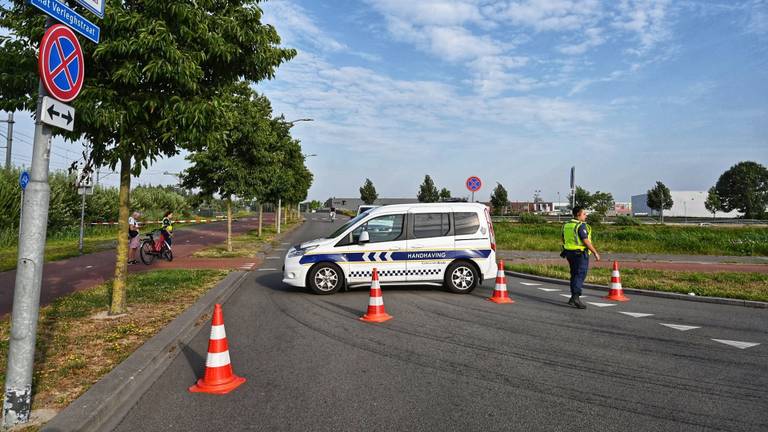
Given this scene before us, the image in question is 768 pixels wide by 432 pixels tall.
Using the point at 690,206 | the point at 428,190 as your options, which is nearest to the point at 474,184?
the point at 428,190

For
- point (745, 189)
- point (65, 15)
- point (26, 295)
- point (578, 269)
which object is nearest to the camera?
point (26, 295)

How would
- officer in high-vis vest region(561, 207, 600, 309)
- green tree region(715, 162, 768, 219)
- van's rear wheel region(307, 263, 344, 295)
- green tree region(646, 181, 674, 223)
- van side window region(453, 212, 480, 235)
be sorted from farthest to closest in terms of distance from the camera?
green tree region(715, 162, 768, 219) → green tree region(646, 181, 674, 223) → van side window region(453, 212, 480, 235) → van's rear wheel region(307, 263, 344, 295) → officer in high-vis vest region(561, 207, 600, 309)

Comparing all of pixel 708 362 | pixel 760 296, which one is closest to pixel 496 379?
pixel 708 362

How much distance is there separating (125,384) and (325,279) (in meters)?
5.34

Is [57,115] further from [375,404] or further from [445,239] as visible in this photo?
[445,239]

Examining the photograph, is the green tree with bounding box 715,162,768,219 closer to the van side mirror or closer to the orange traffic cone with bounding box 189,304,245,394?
the van side mirror

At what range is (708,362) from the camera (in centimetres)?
519

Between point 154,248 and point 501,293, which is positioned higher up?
point 154,248

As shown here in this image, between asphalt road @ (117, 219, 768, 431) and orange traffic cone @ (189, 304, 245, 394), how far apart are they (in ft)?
0.46

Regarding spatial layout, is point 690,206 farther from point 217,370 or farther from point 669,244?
Answer: point 217,370

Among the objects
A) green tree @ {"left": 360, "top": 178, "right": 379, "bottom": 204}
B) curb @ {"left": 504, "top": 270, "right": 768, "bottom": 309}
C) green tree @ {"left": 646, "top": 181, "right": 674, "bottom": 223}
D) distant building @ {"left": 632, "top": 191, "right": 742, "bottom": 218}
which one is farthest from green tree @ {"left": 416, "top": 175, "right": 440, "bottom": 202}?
curb @ {"left": 504, "top": 270, "right": 768, "bottom": 309}

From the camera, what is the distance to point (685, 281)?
451 inches

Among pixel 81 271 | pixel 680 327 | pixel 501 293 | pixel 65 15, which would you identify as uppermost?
pixel 65 15

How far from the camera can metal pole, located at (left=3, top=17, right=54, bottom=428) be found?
3.29 metres
